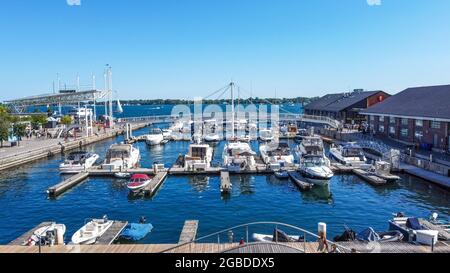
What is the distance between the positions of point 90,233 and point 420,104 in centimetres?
4666

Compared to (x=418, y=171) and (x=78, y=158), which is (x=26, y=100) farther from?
(x=418, y=171)

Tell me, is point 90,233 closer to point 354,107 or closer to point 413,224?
point 413,224

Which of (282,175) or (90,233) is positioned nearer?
(90,233)

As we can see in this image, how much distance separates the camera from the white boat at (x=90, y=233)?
1954 cm

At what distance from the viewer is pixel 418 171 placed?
37.0m

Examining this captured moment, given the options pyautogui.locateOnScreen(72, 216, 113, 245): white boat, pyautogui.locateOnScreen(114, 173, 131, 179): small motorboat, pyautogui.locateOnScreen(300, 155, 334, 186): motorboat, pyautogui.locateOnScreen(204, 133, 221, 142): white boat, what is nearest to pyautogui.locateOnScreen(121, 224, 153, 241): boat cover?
pyautogui.locateOnScreen(72, 216, 113, 245): white boat

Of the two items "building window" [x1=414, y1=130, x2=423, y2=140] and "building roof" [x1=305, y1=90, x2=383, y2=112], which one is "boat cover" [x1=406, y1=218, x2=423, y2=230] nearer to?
"building window" [x1=414, y1=130, x2=423, y2=140]

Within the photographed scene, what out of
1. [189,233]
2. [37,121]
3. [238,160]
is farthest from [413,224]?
[37,121]

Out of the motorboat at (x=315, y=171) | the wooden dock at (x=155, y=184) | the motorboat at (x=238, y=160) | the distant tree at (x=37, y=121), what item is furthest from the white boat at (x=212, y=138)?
the distant tree at (x=37, y=121)

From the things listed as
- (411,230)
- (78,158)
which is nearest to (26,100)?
(78,158)

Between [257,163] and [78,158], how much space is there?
20547 millimetres

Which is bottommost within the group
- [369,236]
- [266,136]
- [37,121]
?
[369,236]

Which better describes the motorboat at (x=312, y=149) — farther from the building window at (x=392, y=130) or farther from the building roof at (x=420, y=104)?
the building window at (x=392, y=130)

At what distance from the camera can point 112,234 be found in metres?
20.8
